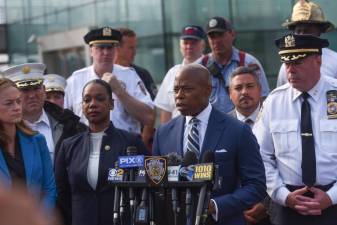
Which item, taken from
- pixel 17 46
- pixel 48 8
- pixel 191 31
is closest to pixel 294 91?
pixel 191 31

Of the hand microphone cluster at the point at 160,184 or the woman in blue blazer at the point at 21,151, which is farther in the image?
the woman in blue blazer at the point at 21,151

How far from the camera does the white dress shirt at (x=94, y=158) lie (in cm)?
460

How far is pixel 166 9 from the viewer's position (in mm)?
14250

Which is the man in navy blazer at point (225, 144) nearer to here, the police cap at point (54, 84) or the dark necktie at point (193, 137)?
the dark necktie at point (193, 137)

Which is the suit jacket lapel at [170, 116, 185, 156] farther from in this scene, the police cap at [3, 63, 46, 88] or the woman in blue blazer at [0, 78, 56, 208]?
the police cap at [3, 63, 46, 88]

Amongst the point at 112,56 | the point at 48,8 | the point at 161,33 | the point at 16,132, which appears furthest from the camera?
the point at 48,8

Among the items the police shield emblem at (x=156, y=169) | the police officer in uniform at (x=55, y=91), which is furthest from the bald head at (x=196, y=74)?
the police officer in uniform at (x=55, y=91)

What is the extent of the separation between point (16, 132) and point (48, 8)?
55.4ft

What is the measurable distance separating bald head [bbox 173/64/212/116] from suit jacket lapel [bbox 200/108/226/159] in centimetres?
11

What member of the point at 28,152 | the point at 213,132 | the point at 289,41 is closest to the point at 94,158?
the point at 28,152

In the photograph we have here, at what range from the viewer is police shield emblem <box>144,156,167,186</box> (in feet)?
11.1

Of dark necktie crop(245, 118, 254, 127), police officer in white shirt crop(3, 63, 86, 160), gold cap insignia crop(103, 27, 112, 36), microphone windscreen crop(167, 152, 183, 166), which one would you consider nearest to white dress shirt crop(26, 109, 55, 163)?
police officer in white shirt crop(3, 63, 86, 160)

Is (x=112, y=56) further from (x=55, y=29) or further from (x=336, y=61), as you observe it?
(x=55, y=29)

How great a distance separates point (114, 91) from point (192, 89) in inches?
78.8
